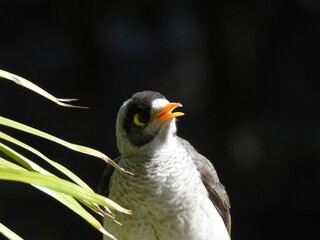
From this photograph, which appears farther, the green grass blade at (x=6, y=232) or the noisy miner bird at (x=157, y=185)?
the noisy miner bird at (x=157, y=185)

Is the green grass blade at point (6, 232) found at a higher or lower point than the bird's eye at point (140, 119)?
lower

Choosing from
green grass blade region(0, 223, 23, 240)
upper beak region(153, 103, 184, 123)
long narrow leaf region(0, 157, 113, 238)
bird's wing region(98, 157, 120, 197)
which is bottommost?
bird's wing region(98, 157, 120, 197)

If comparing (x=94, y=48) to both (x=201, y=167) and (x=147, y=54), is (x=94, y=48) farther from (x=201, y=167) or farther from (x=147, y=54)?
(x=201, y=167)

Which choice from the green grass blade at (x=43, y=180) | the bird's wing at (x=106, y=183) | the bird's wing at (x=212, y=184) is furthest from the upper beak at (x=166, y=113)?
the green grass blade at (x=43, y=180)

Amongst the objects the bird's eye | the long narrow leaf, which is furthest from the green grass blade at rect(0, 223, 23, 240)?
the bird's eye

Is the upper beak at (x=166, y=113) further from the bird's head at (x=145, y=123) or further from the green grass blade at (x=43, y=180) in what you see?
the green grass blade at (x=43, y=180)

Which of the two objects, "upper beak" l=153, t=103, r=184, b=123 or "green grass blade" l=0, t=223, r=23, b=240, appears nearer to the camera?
"green grass blade" l=0, t=223, r=23, b=240

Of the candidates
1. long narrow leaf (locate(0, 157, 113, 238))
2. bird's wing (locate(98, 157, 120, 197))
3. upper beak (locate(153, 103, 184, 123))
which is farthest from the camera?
bird's wing (locate(98, 157, 120, 197))

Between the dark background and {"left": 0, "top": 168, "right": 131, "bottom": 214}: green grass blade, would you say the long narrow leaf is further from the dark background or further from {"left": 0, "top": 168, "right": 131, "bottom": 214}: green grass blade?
the dark background
